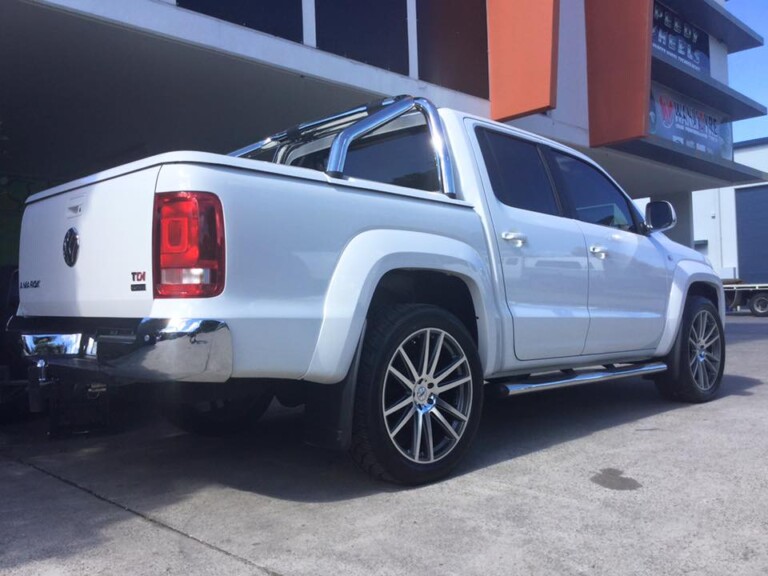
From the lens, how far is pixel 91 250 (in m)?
3.38

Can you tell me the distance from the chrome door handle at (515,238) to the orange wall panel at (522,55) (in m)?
6.28

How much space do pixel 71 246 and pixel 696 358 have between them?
506cm

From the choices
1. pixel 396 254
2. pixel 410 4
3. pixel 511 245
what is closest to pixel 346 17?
pixel 410 4

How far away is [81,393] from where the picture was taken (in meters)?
3.53

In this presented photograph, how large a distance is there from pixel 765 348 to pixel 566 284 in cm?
803

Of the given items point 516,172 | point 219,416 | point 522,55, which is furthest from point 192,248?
point 522,55

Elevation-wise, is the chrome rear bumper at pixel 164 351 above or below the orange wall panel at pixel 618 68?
below

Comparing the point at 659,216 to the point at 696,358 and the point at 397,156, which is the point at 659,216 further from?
the point at 397,156

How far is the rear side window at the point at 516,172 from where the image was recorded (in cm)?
446

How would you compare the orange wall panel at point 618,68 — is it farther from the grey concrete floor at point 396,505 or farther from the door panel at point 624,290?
the grey concrete floor at point 396,505

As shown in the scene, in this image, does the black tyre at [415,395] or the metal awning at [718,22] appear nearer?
the black tyre at [415,395]

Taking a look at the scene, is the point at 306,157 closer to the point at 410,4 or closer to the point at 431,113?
the point at 431,113

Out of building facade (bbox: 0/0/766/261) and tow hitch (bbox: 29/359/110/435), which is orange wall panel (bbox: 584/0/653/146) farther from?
tow hitch (bbox: 29/359/110/435)

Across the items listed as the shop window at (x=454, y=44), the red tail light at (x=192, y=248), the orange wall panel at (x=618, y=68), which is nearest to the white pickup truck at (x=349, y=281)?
the red tail light at (x=192, y=248)
